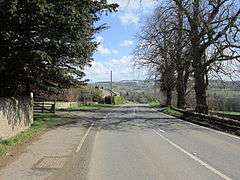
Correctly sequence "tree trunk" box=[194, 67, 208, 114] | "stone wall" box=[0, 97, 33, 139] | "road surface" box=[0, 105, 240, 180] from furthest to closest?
"tree trunk" box=[194, 67, 208, 114]
"stone wall" box=[0, 97, 33, 139]
"road surface" box=[0, 105, 240, 180]

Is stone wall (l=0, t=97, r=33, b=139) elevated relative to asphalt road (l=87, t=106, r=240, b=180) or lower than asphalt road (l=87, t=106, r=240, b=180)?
elevated

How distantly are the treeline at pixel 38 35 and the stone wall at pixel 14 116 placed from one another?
1.45 m

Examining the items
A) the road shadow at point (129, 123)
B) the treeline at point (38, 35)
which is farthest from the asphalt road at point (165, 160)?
the road shadow at point (129, 123)

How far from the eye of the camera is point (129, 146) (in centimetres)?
1892

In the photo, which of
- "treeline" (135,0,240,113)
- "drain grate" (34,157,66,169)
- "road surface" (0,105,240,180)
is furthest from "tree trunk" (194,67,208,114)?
"drain grate" (34,157,66,169)

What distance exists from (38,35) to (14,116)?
4.44 meters

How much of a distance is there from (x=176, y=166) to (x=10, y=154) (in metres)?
5.72

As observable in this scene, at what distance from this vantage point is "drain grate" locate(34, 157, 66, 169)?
13.1 metres

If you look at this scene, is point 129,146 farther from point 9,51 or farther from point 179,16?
point 179,16

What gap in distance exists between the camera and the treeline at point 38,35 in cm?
2191

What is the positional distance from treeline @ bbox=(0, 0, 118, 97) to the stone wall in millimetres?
1451

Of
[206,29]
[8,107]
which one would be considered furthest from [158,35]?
[8,107]

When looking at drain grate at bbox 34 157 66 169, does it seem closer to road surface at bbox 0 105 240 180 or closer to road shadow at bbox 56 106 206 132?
road surface at bbox 0 105 240 180

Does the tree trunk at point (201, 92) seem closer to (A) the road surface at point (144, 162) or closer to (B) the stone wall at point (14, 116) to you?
(B) the stone wall at point (14, 116)
